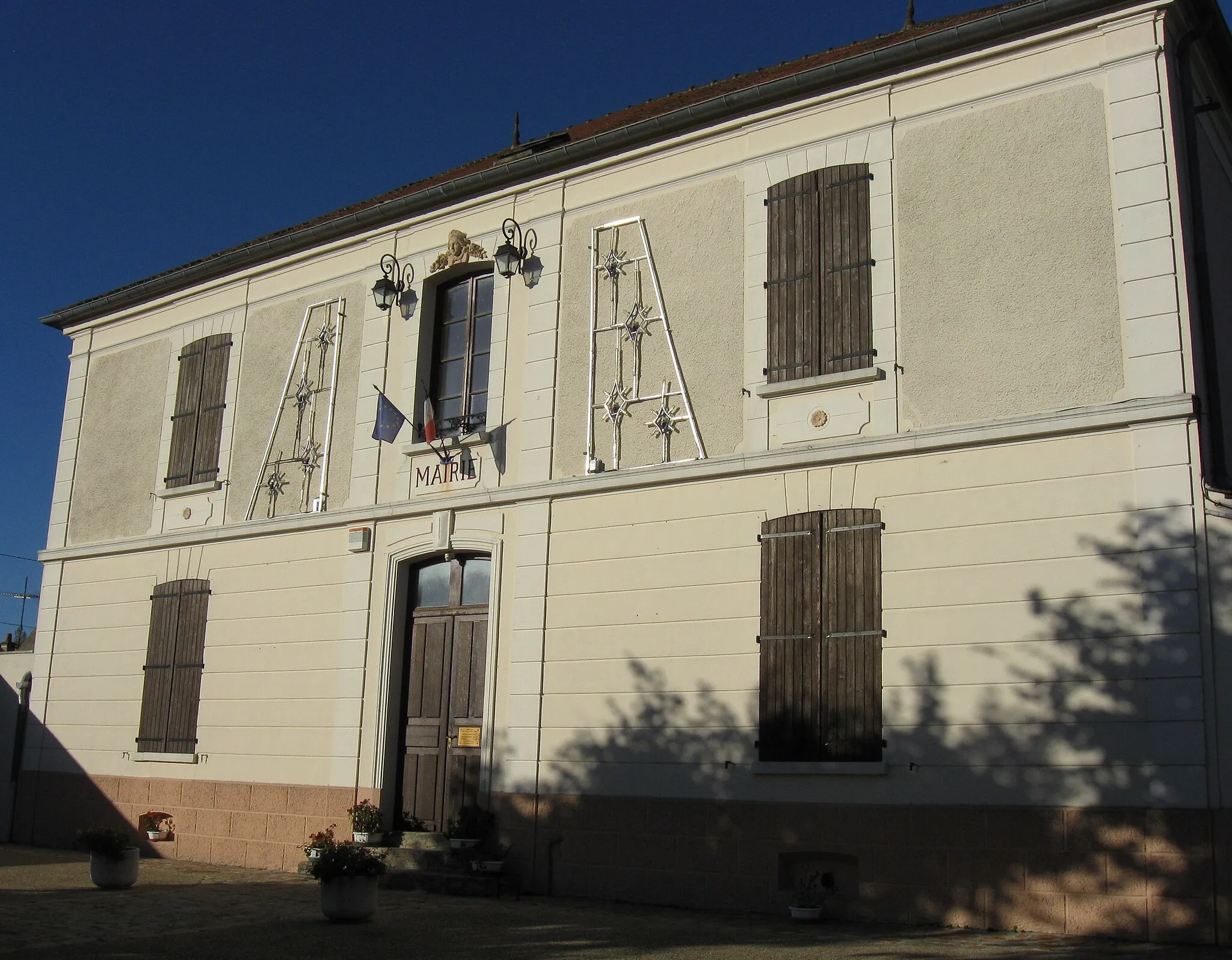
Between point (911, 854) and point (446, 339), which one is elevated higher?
point (446, 339)

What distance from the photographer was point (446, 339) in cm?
1377

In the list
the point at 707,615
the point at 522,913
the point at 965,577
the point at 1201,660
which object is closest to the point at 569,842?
the point at 522,913

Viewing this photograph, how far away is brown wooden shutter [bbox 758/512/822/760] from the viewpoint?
400 inches

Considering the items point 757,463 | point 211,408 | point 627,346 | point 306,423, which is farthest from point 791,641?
point 211,408

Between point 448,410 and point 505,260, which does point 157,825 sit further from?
point 505,260

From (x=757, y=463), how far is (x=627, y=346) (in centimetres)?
197

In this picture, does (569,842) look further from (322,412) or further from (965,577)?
(322,412)

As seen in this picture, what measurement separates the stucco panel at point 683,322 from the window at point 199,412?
5077 mm

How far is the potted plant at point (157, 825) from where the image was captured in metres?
14.2

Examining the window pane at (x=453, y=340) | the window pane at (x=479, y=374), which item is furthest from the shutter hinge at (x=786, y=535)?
the window pane at (x=453, y=340)

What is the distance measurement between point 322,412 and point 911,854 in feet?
26.5

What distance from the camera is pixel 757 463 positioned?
10.8m

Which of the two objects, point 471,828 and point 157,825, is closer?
point 471,828

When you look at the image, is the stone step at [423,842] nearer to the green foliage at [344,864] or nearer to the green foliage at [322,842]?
the green foliage at [322,842]
